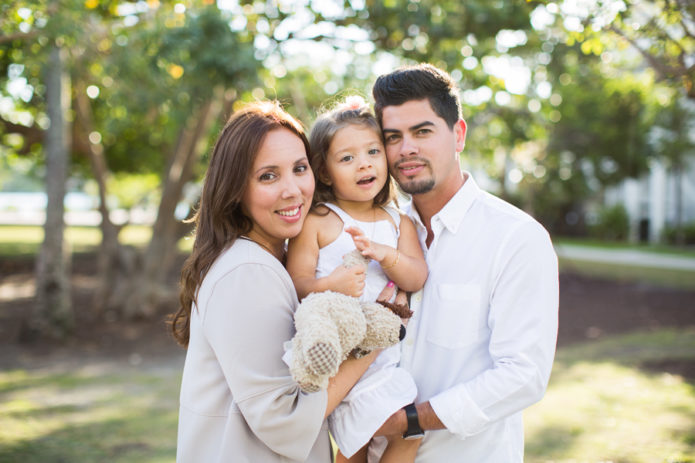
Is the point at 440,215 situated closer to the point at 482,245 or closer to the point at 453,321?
the point at 482,245

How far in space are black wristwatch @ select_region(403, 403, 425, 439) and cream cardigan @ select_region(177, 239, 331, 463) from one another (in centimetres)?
39

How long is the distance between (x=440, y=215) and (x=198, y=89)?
5.22 meters

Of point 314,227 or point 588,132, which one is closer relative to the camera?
point 314,227

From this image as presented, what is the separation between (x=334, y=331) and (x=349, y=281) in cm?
49

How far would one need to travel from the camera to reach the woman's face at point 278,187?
239 centimetres

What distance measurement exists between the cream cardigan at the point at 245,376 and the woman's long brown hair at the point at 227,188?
93 mm

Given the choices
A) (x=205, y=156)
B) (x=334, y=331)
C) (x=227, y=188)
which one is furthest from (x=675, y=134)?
(x=334, y=331)

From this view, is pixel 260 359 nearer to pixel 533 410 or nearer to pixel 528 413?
pixel 528 413

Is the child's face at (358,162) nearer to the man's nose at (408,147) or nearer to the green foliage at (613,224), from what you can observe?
the man's nose at (408,147)

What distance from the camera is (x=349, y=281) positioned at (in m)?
2.46

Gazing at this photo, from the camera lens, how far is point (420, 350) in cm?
264

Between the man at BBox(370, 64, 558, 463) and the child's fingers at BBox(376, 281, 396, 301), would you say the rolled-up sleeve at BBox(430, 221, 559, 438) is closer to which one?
the man at BBox(370, 64, 558, 463)

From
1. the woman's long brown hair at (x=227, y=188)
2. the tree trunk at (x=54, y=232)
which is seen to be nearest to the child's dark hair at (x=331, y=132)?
the woman's long brown hair at (x=227, y=188)

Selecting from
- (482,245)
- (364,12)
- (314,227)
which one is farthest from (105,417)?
(364,12)
